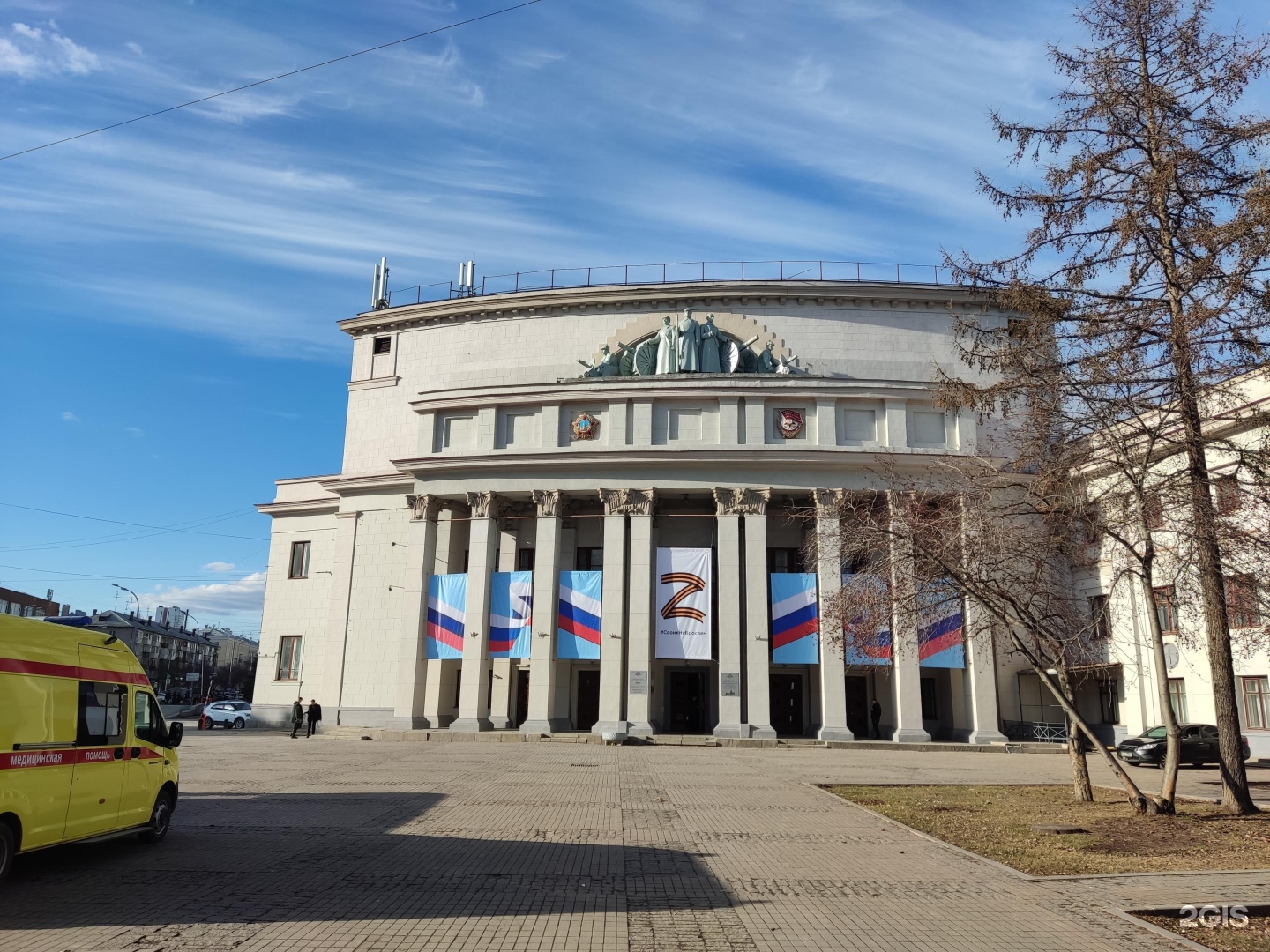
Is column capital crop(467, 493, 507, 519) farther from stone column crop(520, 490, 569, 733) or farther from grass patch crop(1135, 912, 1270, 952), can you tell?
grass patch crop(1135, 912, 1270, 952)

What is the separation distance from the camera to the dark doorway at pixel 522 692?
1634 inches

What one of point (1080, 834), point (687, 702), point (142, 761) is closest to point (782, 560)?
point (687, 702)

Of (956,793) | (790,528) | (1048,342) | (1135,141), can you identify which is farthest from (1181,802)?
(790,528)

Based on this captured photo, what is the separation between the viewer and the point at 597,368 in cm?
4209

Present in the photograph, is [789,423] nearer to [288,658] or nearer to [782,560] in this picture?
[782,560]

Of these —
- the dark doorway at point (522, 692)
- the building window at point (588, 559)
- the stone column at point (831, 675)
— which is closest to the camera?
the stone column at point (831, 675)

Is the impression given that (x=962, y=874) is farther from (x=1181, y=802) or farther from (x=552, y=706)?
(x=552, y=706)

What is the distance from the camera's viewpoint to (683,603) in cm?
3634

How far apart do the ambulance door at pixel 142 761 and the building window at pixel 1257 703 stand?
3116 cm

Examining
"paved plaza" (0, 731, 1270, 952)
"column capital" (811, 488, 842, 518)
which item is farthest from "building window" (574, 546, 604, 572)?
"paved plaza" (0, 731, 1270, 952)

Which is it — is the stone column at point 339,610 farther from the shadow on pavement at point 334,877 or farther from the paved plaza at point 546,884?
the shadow on pavement at point 334,877

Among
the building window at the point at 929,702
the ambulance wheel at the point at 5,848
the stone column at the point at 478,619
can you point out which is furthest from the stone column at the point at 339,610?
the ambulance wheel at the point at 5,848

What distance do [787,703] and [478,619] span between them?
1435 centimetres

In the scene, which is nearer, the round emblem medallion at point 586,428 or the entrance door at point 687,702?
the round emblem medallion at point 586,428
